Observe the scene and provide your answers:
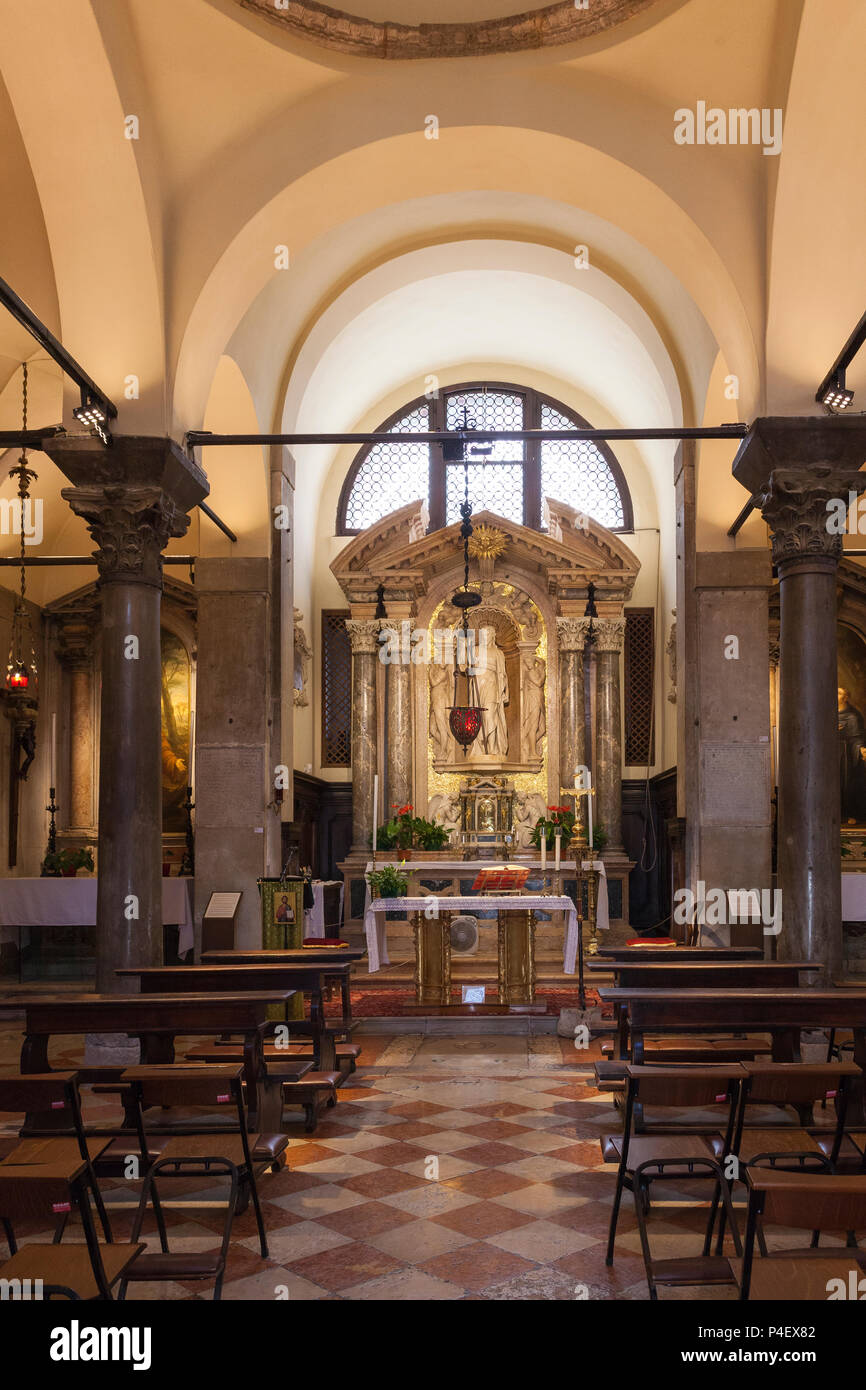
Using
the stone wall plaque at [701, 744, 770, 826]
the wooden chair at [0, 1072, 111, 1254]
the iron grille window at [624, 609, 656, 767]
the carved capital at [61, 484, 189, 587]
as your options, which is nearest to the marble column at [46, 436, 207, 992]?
the carved capital at [61, 484, 189, 587]

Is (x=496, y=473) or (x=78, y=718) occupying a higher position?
(x=496, y=473)

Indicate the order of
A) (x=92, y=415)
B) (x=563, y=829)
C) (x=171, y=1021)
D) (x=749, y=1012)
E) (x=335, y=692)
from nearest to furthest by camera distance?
(x=171, y=1021) < (x=749, y=1012) < (x=92, y=415) < (x=563, y=829) < (x=335, y=692)

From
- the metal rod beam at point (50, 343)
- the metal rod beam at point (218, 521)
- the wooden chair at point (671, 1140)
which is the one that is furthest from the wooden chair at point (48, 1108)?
the metal rod beam at point (218, 521)

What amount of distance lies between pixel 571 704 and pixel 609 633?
3.35 feet

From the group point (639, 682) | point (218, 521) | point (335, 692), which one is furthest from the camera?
point (335, 692)

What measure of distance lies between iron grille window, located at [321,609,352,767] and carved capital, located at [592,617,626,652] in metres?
3.31

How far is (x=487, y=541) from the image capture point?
53.1ft

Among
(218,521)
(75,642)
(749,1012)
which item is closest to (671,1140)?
(749,1012)

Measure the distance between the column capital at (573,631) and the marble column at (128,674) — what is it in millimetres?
8058

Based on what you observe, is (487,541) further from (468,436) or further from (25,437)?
(25,437)

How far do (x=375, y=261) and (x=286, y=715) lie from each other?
472cm

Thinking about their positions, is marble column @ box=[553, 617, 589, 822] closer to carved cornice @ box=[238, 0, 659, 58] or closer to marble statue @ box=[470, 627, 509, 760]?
marble statue @ box=[470, 627, 509, 760]

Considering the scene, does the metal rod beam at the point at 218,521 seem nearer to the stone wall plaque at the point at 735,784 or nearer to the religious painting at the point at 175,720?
the religious painting at the point at 175,720
